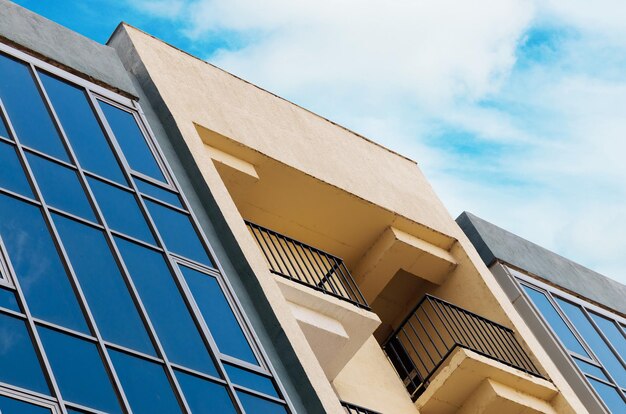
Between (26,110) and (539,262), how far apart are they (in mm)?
10114

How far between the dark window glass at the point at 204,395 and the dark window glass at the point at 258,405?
20 cm

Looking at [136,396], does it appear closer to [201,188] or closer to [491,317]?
[201,188]

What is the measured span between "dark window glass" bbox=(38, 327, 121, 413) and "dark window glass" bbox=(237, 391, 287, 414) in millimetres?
1834

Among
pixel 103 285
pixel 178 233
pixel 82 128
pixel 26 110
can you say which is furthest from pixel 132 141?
pixel 103 285

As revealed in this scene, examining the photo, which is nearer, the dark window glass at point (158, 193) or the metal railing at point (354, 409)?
the dark window glass at point (158, 193)

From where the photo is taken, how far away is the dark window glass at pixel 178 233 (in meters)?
14.1

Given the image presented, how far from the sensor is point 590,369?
18859 mm

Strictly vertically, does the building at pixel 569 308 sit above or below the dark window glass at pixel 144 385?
above

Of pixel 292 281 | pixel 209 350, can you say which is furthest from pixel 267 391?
pixel 292 281

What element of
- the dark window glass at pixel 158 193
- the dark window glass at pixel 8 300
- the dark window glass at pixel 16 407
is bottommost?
the dark window glass at pixel 16 407

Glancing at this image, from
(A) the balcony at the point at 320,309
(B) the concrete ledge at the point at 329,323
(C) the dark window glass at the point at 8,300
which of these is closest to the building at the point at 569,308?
(A) the balcony at the point at 320,309

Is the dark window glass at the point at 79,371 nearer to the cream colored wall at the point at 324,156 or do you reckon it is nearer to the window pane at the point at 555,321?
the cream colored wall at the point at 324,156

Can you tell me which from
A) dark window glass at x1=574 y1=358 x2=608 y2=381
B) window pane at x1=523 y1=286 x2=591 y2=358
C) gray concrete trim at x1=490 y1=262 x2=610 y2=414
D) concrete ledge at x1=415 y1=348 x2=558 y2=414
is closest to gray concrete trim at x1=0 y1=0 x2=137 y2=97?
concrete ledge at x1=415 y1=348 x2=558 y2=414

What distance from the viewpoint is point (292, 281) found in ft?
52.7
